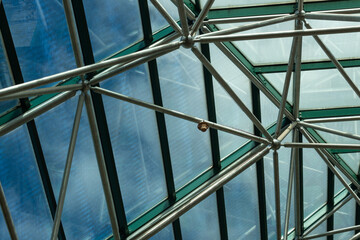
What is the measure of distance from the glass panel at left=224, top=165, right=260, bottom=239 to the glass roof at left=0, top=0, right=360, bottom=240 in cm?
4

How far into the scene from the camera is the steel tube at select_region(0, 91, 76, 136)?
1381 cm

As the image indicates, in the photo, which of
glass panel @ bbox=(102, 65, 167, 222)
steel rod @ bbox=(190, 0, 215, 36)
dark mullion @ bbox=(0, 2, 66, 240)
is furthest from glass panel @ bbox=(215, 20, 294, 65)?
dark mullion @ bbox=(0, 2, 66, 240)

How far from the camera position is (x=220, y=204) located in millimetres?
19469

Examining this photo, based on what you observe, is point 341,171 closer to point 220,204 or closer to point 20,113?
point 220,204

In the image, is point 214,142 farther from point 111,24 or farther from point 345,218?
point 345,218

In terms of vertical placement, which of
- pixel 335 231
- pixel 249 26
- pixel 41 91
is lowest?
pixel 335 231

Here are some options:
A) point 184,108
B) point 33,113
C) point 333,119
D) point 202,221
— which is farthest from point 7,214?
point 333,119

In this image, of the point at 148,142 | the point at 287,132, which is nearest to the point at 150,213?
the point at 148,142

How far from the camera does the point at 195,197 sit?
17469mm

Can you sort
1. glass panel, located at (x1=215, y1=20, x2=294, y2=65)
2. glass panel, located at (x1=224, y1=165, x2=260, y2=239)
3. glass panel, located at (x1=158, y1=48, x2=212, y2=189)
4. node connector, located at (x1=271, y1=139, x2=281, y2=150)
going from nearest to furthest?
glass panel, located at (x1=158, y1=48, x2=212, y2=189) → node connector, located at (x1=271, y1=139, x2=281, y2=150) → glass panel, located at (x1=215, y1=20, x2=294, y2=65) → glass panel, located at (x1=224, y1=165, x2=260, y2=239)

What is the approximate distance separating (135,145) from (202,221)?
378 centimetres

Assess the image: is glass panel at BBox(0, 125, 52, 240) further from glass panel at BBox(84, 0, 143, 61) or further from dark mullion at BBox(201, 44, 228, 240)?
dark mullion at BBox(201, 44, 228, 240)

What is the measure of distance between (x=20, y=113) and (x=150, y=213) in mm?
5159

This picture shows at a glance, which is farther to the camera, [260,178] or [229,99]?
[260,178]
